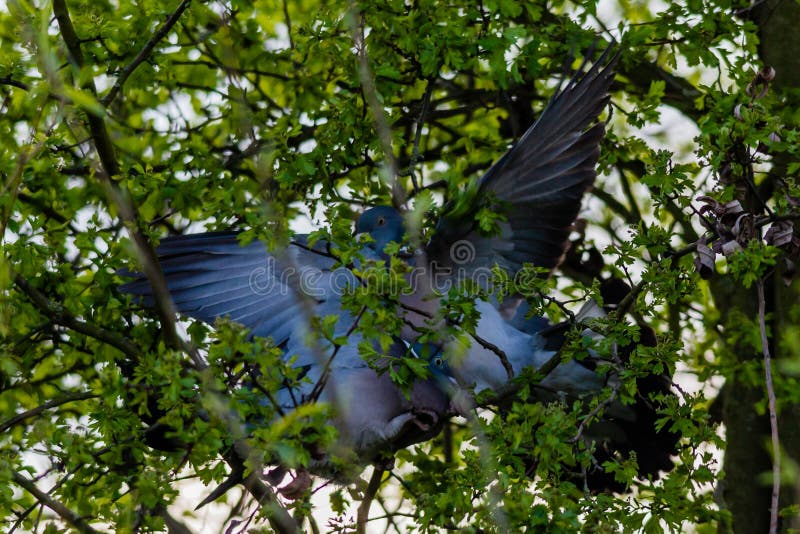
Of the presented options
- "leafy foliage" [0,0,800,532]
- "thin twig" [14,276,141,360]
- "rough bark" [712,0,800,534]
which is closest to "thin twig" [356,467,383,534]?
"leafy foliage" [0,0,800,532]

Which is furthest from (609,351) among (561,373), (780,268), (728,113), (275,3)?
(275,3)

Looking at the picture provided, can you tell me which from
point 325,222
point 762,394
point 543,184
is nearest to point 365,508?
point 325,222

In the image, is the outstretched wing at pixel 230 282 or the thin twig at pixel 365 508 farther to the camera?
the outstretched wing at pixel 230 282

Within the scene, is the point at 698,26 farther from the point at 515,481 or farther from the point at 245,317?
the point at 245,317

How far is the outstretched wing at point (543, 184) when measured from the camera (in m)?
4.69

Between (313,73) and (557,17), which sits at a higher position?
(313,73)

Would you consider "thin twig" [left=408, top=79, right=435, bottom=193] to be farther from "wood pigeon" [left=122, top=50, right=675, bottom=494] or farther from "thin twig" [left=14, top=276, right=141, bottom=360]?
"thin twig" [left=14, top=276, right=141, bottom=360]

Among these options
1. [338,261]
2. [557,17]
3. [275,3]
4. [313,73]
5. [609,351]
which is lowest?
[609,351]

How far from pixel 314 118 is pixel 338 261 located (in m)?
1.18

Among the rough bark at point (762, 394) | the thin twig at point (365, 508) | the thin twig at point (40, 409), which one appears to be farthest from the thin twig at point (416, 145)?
the rough bark at point (762, 394)

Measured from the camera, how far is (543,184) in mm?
4895

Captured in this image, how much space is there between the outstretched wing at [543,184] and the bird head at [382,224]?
179 millimetres

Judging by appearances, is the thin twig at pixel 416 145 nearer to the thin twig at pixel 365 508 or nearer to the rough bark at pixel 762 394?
the thin twig at pixel 365 508

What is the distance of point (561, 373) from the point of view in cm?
514
